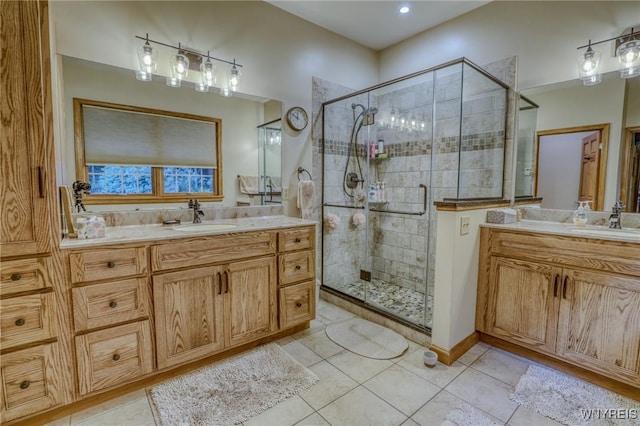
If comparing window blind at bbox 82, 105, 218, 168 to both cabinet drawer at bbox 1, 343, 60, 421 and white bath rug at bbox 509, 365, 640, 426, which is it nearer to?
cabinet drawer at bbox 1, 343, 60, 421

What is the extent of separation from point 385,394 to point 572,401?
40.6 inches

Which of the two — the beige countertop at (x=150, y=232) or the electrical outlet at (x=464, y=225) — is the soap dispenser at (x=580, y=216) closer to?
the electrical outlet at (x=464, y=225)

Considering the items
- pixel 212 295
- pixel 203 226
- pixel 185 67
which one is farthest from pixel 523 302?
pixel 185 67

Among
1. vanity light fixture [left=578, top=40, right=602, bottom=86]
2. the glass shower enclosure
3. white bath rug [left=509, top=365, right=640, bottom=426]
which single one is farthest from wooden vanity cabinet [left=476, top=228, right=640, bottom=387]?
vanity light fixture [left=578, top=40, right=602, bottom=86]

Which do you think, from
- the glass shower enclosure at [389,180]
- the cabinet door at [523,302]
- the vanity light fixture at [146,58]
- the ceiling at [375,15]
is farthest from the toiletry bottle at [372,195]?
the vanity light fixture at [146,58]

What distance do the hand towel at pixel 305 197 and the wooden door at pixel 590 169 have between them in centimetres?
220

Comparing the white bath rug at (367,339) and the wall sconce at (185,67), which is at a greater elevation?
the wall sconce at (185,67)

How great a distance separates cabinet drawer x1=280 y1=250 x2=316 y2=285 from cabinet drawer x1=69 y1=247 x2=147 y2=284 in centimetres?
93

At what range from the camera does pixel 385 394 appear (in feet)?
5.73

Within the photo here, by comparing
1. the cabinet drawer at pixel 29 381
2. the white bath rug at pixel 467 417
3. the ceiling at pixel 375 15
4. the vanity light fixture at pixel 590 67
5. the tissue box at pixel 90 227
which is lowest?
the white bath rug at pixel 467 417

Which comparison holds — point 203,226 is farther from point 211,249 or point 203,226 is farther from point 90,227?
point 90,227

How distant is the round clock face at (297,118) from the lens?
2.93 m

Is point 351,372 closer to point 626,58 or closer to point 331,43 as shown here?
point 626,58

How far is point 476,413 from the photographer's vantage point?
5.19ft
